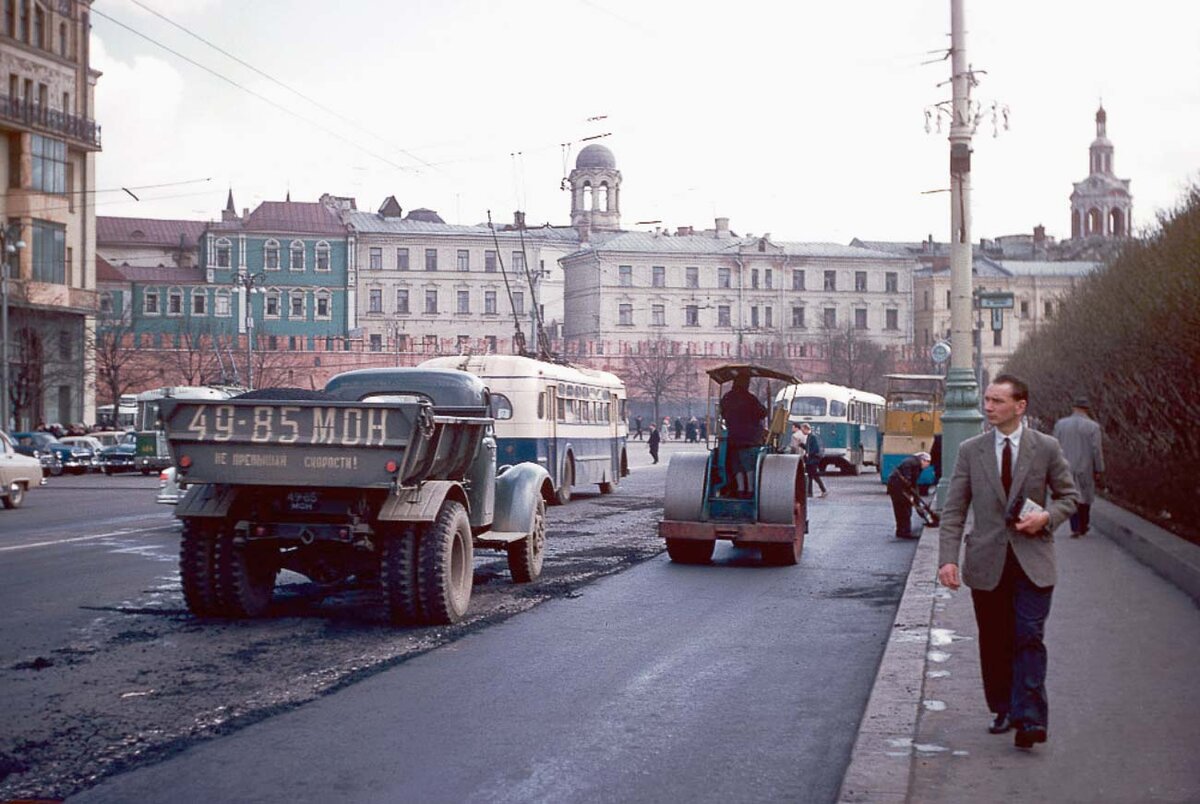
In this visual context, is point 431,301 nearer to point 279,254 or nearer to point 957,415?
point 279,254

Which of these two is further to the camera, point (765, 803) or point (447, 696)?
point (447, 696)

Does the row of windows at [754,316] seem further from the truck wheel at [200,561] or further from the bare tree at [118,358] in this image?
the truck wheel at [200,561]

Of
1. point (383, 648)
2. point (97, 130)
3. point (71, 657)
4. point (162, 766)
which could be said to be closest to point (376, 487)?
point (383, 648)

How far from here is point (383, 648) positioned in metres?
10.8

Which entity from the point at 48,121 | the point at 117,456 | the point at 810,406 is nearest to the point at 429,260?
the point at 48,121

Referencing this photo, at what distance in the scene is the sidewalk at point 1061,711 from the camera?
259 inches

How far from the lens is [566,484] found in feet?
102

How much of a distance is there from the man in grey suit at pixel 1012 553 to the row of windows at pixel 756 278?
10771 cm

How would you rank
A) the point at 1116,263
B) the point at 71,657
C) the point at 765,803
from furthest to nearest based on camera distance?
the point at 1116,263
the point at 71,657
the point at 765,803

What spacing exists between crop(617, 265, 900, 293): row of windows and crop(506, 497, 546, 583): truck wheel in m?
100

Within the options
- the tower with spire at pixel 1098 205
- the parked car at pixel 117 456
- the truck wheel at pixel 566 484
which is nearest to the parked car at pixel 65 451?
the parked car at pixel 117 456

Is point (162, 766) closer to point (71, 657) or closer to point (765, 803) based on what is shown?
point (765, 803)

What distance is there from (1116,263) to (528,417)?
558 inches

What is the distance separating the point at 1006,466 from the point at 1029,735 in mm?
1274
